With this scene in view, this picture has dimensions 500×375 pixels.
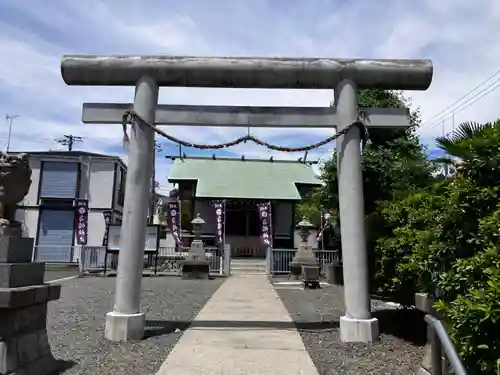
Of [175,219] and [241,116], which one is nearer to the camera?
[241,116]

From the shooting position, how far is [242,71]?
6.98 m

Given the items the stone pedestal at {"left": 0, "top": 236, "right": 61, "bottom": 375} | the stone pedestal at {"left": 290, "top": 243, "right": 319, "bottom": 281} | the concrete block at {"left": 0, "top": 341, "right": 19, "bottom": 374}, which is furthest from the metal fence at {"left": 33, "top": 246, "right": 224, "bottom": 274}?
the concrete block at {"left": 0, "top": 341, "right": 19, "bottom": 374}

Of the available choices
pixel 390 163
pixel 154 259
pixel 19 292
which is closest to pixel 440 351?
pixel 19 292

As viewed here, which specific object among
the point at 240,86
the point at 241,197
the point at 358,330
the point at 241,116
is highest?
the point at 241,197

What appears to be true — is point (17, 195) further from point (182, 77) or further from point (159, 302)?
point (159, 302)

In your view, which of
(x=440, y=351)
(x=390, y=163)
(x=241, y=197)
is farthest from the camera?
(x=241, y=197)

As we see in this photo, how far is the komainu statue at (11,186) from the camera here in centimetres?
460

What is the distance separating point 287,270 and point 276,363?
620 inches

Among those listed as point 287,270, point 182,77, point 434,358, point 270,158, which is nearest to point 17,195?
point 182,77

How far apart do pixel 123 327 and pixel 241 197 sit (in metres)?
17.6

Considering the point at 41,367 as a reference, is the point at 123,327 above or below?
above

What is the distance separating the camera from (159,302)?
35.4 feet

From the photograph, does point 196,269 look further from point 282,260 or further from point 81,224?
point 81,224

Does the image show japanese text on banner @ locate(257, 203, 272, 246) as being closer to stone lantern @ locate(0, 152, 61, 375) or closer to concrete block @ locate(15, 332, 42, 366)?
stone lantern @ locate(0, 152, 61, 375)
